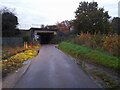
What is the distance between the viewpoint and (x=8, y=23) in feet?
195

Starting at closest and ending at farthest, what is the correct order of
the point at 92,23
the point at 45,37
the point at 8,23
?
the point at 8,23 < the point at 92,23 < the point at 45,37

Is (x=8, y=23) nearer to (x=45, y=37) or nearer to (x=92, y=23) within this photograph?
(x=92, y=23)

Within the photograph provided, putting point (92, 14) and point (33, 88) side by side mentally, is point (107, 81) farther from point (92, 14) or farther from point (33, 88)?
point (92, 14)

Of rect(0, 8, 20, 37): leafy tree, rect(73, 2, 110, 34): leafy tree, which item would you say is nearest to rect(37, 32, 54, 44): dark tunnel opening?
rect(73, 2, 110, 34): leafy tree

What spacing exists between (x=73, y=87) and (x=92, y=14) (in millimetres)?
56034

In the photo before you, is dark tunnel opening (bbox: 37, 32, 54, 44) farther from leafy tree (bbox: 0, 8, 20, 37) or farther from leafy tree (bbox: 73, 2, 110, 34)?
leafy tree (bbox: 0, 8, 20, 37)

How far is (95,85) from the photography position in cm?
1280

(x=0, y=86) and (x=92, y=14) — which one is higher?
(x=92, y=14)

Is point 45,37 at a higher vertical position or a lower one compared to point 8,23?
lower

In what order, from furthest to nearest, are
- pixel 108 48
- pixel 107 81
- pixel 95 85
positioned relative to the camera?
pixel 108 48 < pixel 107 81 < pixel 95 85

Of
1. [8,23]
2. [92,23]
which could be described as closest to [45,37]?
[92,23]

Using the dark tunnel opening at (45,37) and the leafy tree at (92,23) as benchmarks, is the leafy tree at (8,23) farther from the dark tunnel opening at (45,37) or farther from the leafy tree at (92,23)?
the dark tunnel opening at (45,37)

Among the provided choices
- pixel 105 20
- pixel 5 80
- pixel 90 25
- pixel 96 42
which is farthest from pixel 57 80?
pixel 105 20

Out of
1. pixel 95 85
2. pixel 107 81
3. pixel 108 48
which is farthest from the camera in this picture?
pixel 108 48
